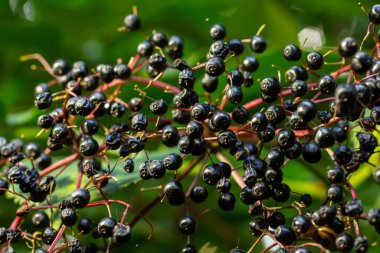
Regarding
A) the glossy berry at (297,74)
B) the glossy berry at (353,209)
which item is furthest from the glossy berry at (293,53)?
the glossy berry at (353,209)

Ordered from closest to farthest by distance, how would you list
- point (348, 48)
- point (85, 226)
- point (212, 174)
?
point (348, 48) < point (212, 174) < point (85, 226)

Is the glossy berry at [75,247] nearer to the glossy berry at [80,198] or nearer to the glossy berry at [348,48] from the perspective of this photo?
the glossy berry at [80,198]

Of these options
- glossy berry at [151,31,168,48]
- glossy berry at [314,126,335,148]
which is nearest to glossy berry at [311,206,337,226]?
glossy berry at [314,126,335,148]

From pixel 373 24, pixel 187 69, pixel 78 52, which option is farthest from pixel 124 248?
pixel 373 24

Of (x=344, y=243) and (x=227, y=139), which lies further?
(x=227, y=139)

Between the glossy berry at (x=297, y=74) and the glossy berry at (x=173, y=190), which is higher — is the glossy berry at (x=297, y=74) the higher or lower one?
the higher one

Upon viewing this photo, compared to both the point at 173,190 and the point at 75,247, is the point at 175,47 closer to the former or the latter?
the point at 173,190

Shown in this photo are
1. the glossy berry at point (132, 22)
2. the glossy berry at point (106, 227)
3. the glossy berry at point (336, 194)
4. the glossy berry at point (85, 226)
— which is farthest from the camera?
the glossy berry at point (132, 22)

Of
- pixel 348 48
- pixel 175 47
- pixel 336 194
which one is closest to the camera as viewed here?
pixel 336 194

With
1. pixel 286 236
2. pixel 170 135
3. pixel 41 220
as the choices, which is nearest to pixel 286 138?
pixel 286 236

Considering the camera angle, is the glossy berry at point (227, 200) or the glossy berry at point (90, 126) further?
the glossy berry at point (90, 126)

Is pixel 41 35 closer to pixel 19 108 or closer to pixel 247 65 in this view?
pixel 19 108
